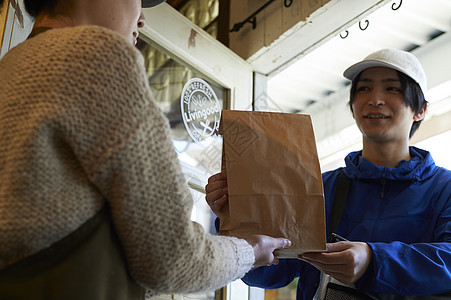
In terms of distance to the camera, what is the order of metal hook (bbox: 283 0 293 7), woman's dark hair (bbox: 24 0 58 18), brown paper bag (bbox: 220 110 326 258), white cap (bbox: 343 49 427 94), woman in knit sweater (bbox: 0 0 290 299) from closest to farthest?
woman in knit sweater (bbox: 0 0 290 299), woman's dark hair (bbox: 24 0 58 18), brown paper bag (bbox: 220 110 326 258), white cap (bbox: 343 49 427 94), metal hook (bbox: 283 0 293 7)

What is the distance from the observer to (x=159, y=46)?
1.85 meters

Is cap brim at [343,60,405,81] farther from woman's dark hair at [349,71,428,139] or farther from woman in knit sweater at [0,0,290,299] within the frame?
woman in knit sweater at [0,0,290,299]

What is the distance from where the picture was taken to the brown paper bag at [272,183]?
0.99m

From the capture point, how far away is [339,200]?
142cm

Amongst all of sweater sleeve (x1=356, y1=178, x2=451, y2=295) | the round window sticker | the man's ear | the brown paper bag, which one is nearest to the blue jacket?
sweater sleeve (x1=356, y1=178, x2=451, y2=295)

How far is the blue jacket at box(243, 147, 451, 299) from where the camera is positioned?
1169 millimetres

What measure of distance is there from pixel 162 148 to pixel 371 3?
160 centimetres

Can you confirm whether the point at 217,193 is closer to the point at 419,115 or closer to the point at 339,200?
the point at 339,200

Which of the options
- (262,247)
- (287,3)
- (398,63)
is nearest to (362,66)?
(398,63)

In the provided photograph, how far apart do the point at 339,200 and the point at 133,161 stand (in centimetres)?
91

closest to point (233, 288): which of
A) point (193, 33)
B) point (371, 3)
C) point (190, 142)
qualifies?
point (190, 142)

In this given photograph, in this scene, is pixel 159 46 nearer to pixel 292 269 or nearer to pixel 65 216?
pixel 292 269

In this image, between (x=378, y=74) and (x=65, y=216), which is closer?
(x=65, y=216)

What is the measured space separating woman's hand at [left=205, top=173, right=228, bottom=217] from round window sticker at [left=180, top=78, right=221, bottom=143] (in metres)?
0.82
